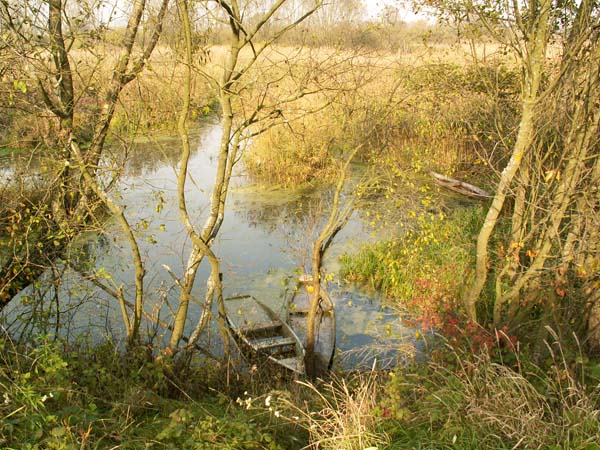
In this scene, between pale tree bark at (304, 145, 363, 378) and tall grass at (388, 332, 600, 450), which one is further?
pale tree bark at (304, 145, 363, 378)

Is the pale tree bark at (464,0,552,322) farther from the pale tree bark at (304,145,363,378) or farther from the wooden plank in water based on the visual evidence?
the wooden plank in water

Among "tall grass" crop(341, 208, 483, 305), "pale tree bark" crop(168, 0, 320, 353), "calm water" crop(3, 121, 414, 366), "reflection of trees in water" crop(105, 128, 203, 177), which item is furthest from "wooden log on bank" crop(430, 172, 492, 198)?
"pale tree bark" crop(168, 0, 320, 353)

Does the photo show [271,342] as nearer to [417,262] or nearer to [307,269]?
[307,269]

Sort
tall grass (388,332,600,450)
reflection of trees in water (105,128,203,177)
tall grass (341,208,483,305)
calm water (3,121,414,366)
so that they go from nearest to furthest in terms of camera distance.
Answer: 1. tall grass (388,332,600,450)
2. calm water (3,121,414,366)
3. tall grass (341,208,483,305)
4. reflection of trees in water (105,128,203,177)

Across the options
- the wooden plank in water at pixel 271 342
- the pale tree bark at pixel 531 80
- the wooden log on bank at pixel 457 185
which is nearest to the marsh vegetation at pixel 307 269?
the pale tree bark at pixel 531 80

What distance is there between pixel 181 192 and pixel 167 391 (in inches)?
70.3

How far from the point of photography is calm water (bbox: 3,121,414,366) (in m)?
6.61

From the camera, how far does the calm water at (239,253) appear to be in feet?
21.7

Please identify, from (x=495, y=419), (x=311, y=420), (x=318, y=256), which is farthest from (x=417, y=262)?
(x=495, y=419)

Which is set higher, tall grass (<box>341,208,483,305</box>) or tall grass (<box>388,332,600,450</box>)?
tall grass (<box>388,332,600,450</box>)

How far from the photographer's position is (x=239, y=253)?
31.4 ft

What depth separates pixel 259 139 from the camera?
13594mm

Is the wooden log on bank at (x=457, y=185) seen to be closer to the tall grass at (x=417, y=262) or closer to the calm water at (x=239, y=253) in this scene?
the tall grass at (x=417, y=262)

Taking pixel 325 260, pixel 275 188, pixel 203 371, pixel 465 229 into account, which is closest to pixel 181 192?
pixel 203 371
